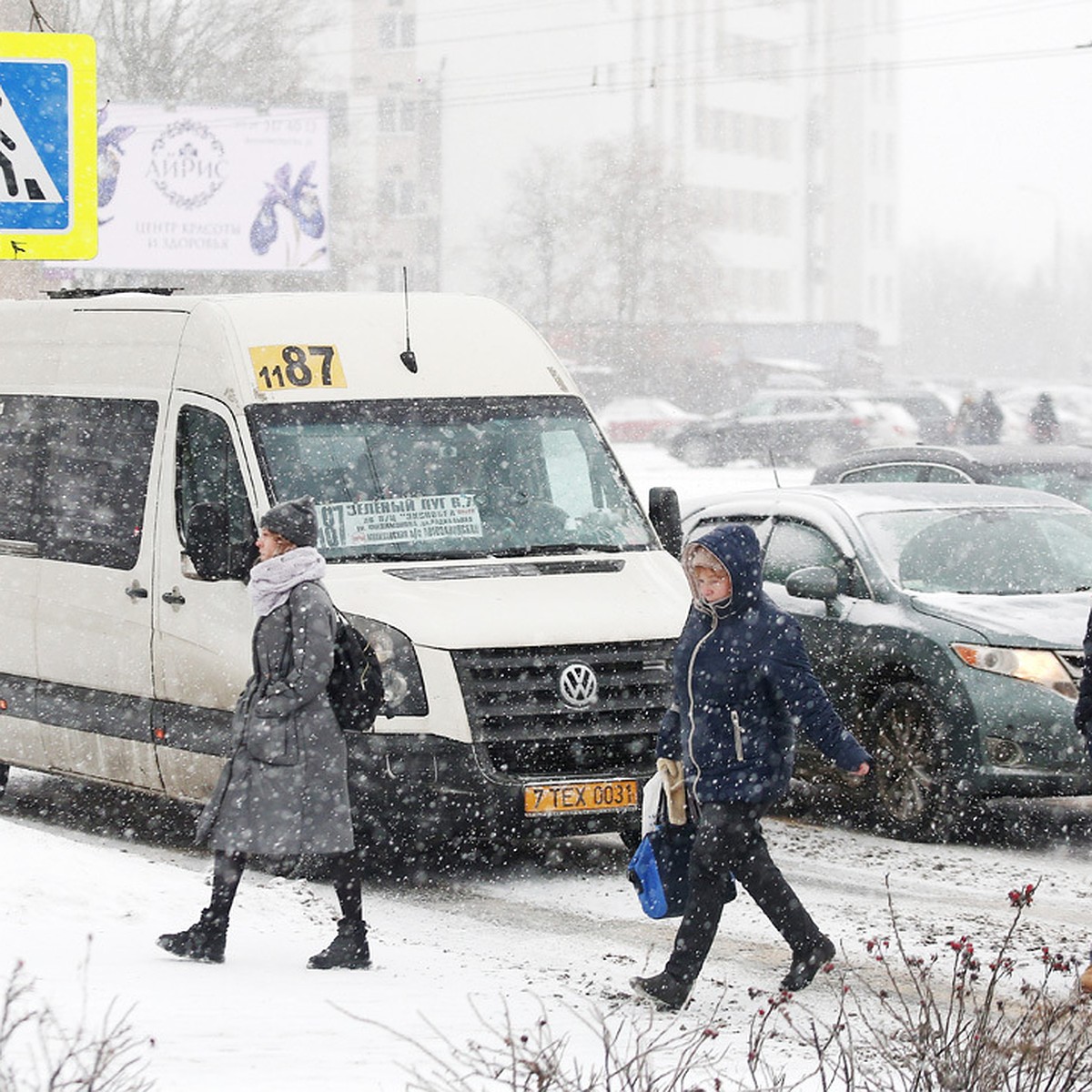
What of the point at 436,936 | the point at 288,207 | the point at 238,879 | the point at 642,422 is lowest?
the point at 642,422

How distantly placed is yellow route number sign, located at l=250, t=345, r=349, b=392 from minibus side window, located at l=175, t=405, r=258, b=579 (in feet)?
0.90

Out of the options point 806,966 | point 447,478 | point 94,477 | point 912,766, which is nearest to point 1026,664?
point 912,766

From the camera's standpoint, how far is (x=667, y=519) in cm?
1027

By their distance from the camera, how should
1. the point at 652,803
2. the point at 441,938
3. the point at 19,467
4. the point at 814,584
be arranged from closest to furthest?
the point at 652,803 → the point at 441,938 → the point at 814,584 → the point at 19,467

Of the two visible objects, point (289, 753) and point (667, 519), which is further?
point (667, 519)

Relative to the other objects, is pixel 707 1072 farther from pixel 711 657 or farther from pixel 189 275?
pixel 189 275

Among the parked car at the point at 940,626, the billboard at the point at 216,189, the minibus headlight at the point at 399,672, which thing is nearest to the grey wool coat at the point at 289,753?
the minibus headlight at the point at 399,672

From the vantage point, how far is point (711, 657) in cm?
684

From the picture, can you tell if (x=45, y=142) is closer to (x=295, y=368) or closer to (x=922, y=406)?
(x=295, y=368)

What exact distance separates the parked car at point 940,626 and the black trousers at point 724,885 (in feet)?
10.1

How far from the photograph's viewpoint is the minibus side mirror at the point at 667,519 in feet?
33.6

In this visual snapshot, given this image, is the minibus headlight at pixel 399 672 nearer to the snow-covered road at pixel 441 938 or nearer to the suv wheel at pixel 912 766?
the snow-covered road at pixel 441 938

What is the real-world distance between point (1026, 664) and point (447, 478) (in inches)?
103

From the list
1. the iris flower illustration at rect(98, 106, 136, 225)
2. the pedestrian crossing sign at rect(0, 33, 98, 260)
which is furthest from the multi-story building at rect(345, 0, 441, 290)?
the pedestrian crossing sign at rect(0, 33, 98, 260)
